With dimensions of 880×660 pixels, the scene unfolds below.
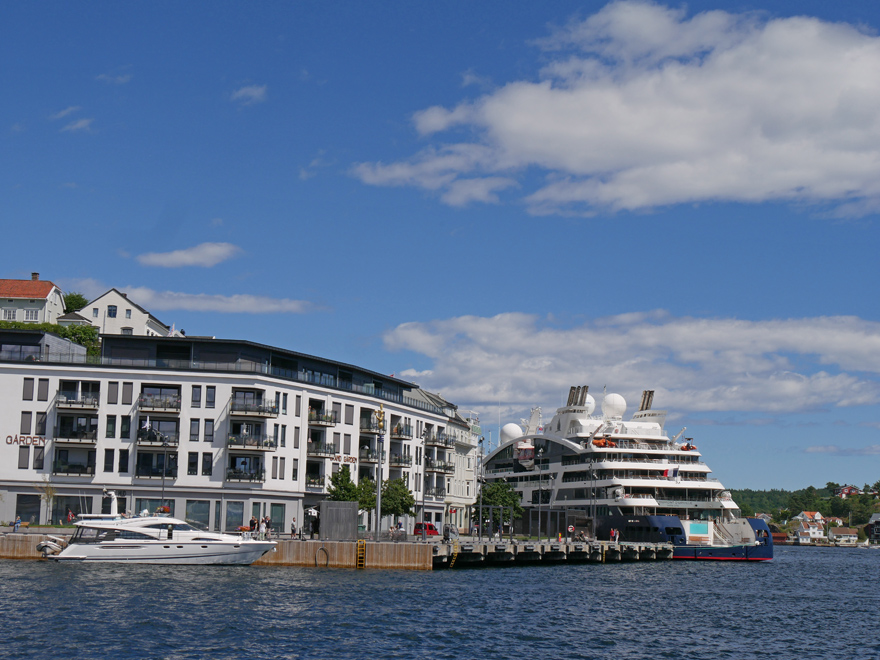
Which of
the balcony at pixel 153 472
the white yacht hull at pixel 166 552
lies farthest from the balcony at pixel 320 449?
the white yacht hull at pixel 166 552

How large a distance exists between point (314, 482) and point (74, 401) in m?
21.9

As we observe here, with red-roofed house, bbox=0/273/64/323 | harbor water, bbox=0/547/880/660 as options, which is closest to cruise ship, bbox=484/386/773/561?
harbor water, bbox=0/547/880/660

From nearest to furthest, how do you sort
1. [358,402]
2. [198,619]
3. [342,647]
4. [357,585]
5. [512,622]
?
[342,647], [198,619], [512,622], [357,585], [358,402]

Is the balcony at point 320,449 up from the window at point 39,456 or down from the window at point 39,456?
up

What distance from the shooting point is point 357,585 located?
165ft

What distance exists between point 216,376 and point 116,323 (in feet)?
150

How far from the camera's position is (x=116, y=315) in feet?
389

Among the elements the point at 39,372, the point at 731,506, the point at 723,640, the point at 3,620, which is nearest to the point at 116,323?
the point at 39,372

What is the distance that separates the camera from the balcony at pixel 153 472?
76188 mm

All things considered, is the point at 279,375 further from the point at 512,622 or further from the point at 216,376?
the point at 512,622

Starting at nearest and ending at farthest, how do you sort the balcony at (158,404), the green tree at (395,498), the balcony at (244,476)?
the balcony at (158,404) → the balcony at (244,476) → the green tree at (395,498)

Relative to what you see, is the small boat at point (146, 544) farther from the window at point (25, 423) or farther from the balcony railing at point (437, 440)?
the balcony railing at point (437, 440)

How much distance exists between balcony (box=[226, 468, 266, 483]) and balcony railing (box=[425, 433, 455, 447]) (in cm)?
2865

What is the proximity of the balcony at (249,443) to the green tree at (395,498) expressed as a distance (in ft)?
41.5
